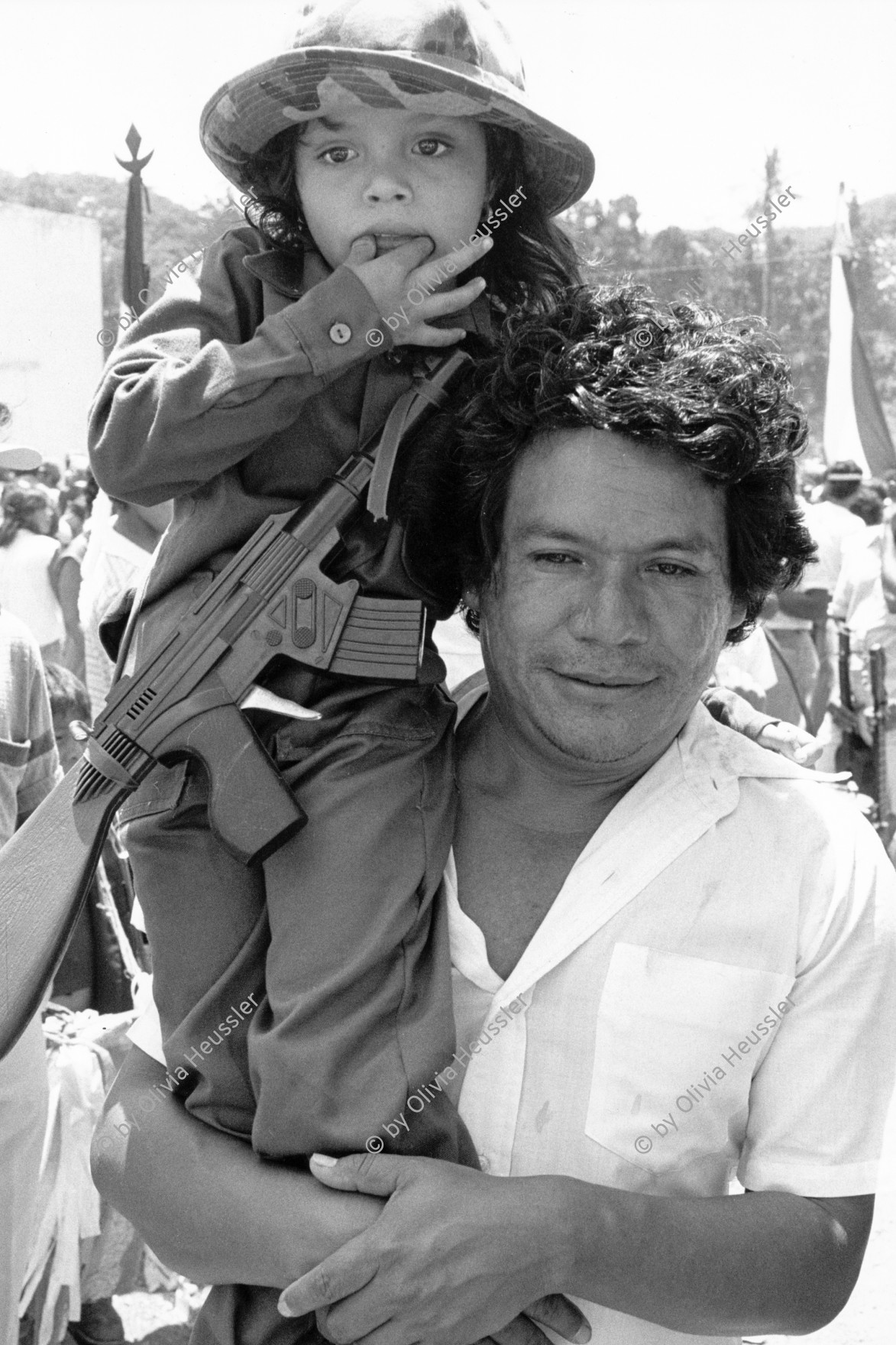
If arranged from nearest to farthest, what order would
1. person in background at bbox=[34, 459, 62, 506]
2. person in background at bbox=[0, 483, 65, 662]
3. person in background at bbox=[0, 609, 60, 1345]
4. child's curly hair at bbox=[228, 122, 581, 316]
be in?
1. child's curly hair at bbox=[228, 122, 581, 316]
2. person in background at bbox=[0, 609, 60, 1345]
3. person in background at bbox=[0, 483, 65, 662]
4. person in background at bbox=[34, 459, 62, 506]

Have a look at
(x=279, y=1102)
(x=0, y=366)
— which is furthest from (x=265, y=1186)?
(x=0, y=366)

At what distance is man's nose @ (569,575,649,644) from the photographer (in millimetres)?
1651

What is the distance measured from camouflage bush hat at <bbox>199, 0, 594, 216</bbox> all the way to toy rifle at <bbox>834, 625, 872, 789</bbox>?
616 cm

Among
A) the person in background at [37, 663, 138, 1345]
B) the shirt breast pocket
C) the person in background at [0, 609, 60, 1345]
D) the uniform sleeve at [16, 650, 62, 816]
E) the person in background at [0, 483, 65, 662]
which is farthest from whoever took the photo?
the person in background at [0, 483, 65, 662]

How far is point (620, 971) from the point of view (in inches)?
64.2

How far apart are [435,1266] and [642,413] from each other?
1.00 m

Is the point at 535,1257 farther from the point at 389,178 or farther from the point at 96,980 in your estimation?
the point at 96,980

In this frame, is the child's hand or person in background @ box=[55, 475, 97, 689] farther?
person in background @ box=[55, 475, 97, 689]

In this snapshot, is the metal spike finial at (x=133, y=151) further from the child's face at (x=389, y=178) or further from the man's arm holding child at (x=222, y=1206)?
the man's arm holding child at (x=222, y=1206)

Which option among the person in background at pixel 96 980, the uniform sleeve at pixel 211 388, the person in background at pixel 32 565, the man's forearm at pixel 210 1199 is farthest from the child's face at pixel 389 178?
the person in background at pixel 32 565

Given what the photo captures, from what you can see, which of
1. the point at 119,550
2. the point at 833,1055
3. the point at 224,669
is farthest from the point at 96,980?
the point at 833,1055

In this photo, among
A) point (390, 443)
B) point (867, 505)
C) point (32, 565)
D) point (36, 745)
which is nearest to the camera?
point (390, 443)

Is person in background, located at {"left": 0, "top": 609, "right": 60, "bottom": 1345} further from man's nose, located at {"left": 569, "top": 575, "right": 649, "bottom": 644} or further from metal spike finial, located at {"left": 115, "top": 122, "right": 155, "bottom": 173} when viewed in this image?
man's nose, located at {"left": 569, "top": 575, "right": 649, "bottom": 644}

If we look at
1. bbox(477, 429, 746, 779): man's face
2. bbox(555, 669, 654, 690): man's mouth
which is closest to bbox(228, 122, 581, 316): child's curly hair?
bbox(477, 429, 746, 779): man's face
